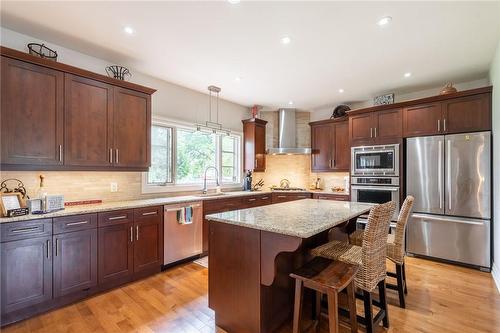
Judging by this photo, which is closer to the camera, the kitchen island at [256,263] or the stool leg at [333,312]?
the stool leg at [333,312]

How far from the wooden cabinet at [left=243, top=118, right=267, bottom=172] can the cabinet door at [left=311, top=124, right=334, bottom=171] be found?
1154 mm

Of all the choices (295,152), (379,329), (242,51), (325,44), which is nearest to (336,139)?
(295,152)

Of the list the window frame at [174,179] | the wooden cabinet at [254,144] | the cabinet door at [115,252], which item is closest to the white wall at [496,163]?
the wooden cabinet at [254,144]

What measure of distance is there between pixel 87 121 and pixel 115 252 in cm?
156

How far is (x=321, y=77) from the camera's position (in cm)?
380

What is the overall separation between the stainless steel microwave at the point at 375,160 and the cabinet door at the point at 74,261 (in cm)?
420

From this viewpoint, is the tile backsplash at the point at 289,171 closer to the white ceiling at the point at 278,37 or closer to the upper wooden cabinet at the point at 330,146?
the upper wooden cabinet at the point at 330,146

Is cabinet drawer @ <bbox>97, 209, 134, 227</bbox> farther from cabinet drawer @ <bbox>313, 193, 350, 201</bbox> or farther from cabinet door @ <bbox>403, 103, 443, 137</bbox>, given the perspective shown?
cabinet door @ <bbox>403, 103, 443, 137</bbox>

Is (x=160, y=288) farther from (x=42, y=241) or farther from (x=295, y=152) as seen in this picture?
(x=295, y=152)

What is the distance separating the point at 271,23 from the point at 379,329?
2.98 meters

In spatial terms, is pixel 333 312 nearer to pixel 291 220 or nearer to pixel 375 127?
pixel 291 220

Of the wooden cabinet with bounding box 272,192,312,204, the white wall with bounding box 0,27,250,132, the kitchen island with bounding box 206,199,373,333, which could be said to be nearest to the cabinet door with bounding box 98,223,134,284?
the kitchen island with bounding box 206,199,373,333

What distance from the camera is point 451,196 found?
354 cm

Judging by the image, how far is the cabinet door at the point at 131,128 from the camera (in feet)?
10.1
